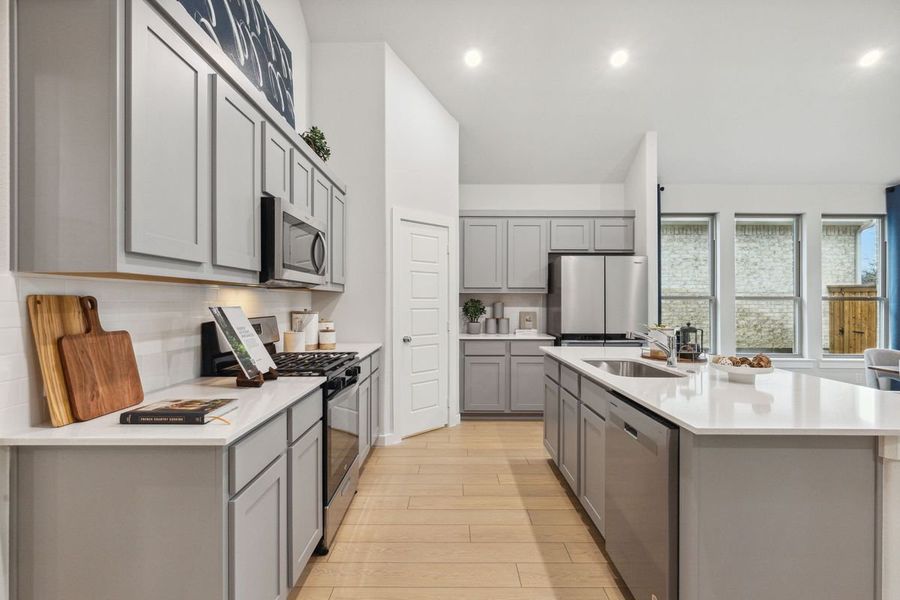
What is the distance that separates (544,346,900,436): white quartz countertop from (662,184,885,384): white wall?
3597 mm

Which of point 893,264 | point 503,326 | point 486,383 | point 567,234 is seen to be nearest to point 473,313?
point 503,326

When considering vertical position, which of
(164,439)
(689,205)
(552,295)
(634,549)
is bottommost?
(634,549)

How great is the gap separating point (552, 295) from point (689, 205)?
2.12m

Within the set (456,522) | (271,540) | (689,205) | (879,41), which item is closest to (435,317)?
(456,522)

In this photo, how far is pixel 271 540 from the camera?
5.22ft

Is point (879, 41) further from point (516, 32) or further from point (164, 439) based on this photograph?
point (164, 439)

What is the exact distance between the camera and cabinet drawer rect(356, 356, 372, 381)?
3051mm

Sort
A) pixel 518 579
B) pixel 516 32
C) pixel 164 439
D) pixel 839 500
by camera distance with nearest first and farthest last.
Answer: pixel 164 439 → pixel 839 500 → pixel 518 579 → pixel 516 32

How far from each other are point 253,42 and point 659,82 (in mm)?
3749

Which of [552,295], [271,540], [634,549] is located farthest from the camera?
[552,295]

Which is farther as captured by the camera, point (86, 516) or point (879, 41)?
point (879, 41)

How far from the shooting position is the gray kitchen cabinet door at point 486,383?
193 inches

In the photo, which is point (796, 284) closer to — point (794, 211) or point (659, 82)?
point (794, 211)

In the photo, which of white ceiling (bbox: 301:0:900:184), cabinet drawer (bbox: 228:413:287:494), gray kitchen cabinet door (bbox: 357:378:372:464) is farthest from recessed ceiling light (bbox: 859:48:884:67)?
cabinet drawer (bbox: 228:413:287:494)
